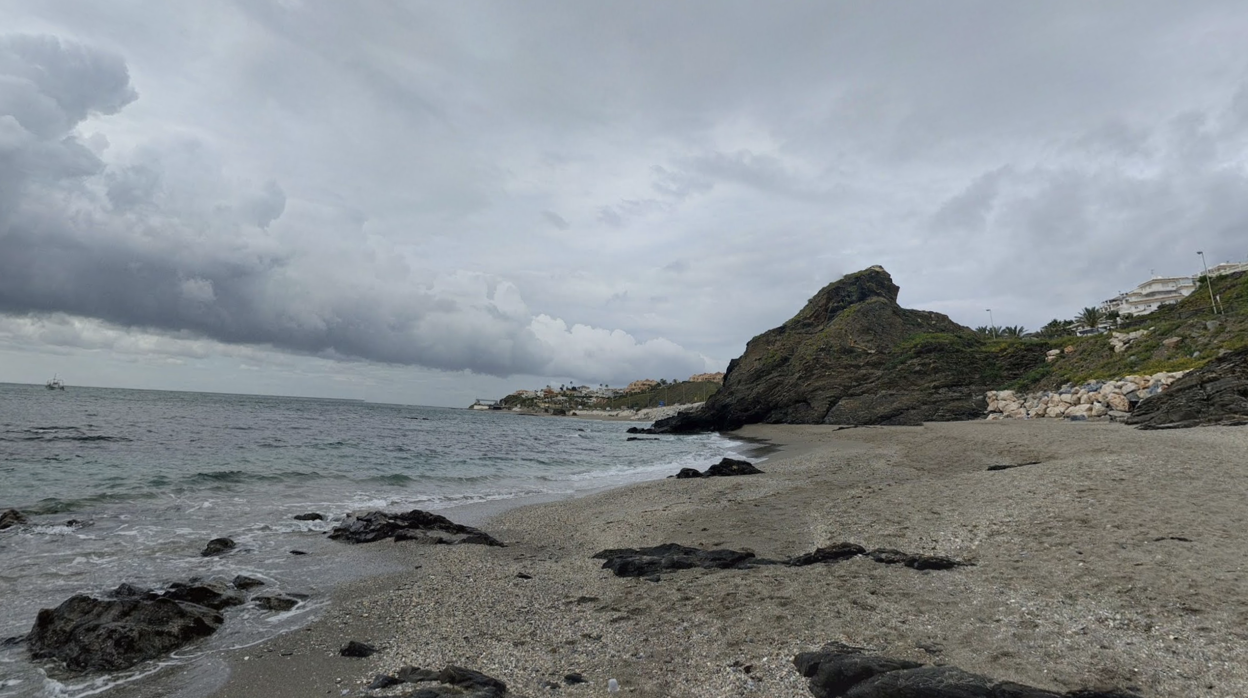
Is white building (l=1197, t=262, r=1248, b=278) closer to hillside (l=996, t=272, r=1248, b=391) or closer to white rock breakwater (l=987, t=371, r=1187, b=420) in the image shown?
hillside (l=996, t=272, r=1248, b=391)

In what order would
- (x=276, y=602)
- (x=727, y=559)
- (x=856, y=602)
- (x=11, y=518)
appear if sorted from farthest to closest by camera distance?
(x=11, y=518), (x=727, y=559), (x=276, y=602), (x=856, y=602)

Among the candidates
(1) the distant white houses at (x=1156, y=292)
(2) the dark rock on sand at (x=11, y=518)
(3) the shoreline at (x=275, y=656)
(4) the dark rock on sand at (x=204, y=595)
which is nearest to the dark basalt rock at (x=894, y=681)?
(3) the shoreline at (x=275, y=656)

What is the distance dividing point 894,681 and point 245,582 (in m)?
10.8

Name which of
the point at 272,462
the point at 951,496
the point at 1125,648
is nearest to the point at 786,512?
the point at 951,496

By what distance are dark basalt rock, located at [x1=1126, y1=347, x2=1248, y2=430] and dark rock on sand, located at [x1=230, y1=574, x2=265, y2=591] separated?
34358 mm

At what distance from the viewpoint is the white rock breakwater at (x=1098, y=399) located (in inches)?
1313

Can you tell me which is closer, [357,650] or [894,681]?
[894,681]

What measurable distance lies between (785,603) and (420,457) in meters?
33.1

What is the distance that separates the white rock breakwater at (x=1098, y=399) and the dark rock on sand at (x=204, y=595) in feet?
140

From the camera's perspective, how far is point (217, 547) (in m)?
12.5

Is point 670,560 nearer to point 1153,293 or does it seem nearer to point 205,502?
point 205,502

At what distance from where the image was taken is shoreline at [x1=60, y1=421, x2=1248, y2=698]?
5.72 m

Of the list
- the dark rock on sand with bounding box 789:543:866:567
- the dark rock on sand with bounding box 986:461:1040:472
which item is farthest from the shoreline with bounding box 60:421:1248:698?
the dark rock on sand with bounding box 986:461:1040:472

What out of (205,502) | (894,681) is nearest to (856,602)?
(894,681)
